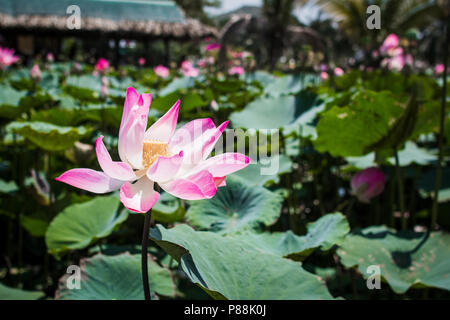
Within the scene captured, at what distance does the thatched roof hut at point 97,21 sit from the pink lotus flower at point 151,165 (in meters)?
9.17

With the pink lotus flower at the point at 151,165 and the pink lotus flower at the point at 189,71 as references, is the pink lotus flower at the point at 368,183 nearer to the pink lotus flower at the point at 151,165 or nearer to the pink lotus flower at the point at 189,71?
the pink lotus flower at the point at 151,165

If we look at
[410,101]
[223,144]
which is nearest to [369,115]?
[410,101]

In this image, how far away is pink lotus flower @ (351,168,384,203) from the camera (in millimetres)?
1094

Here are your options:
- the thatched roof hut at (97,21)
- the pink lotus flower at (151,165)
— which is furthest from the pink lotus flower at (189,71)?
the thatched roof hut at (97,21)

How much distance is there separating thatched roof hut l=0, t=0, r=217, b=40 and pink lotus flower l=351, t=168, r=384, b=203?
8852 mm

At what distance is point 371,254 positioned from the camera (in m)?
1.00

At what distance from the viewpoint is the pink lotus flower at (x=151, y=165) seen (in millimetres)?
435

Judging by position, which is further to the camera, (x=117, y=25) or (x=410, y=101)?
(x=117, y=25)

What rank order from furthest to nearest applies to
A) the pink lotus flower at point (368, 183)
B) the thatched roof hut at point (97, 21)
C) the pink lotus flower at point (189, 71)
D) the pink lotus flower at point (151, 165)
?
the thatched roof hut at point (97, 21), the pink lotus flower at point (189, 71), the pink lotus flower at point (368, 183), the pink lotus flower at point (151, 165)

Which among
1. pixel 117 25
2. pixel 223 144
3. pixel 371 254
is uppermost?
pixel 117 25

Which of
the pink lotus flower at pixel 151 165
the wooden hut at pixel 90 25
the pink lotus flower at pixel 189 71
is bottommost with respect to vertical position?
the pink lotus flower at pixel 151 165

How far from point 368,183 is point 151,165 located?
2.56 ft
